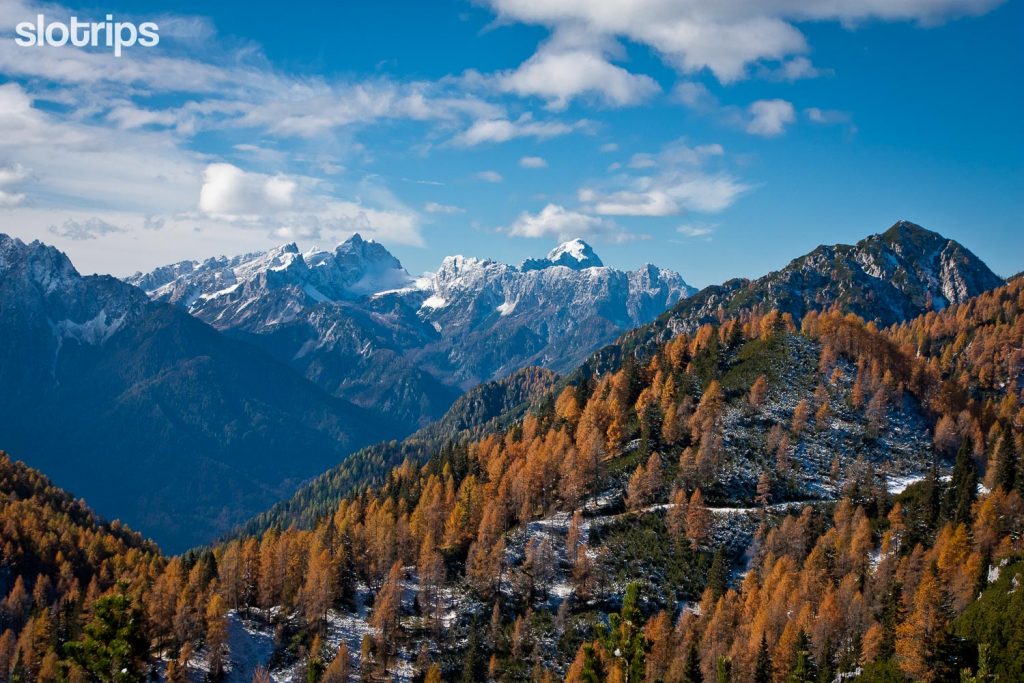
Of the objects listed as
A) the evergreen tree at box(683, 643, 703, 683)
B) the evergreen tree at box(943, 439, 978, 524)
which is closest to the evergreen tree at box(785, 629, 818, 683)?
the evergreen tree at box(683, 643, 703, 683)

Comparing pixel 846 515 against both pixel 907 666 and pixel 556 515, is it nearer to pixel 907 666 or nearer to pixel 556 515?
pixel 907 666

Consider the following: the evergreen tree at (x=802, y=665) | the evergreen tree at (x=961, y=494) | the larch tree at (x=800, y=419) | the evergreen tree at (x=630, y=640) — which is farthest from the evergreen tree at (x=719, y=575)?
the evergreen tree at (x=630, y=640)

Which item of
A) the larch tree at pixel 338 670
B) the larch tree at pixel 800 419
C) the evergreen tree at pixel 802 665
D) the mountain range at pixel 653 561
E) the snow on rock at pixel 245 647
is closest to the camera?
the evergreen tree at pixel 802 665

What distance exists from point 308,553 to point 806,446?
118262 mm

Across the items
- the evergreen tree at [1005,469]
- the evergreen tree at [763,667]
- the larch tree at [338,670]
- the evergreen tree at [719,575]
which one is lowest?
the evergreen tree at [763,667]

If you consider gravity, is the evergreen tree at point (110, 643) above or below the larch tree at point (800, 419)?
below

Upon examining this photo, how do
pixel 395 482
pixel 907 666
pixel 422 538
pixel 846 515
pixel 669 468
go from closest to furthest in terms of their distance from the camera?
pixel 907 666 → pixel 846 515 → pixel 422 538 → pixel 669 468 → pixel 395 482

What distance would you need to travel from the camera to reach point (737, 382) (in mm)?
190875

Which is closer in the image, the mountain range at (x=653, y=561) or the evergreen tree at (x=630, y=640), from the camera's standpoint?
the evergreen tree at (x=630, y=640)

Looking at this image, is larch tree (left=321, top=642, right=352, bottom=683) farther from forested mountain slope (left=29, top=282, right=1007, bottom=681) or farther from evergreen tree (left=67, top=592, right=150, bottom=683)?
evergreen tree (left=67, top=592, right=150, bottom=683)

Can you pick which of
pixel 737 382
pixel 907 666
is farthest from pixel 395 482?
pixel 907 666

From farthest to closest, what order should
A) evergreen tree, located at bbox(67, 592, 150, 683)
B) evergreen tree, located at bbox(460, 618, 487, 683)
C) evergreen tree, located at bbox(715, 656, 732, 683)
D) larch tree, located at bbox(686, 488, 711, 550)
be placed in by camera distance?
larch tree, located at bbox(686, 488, 711, 550)
evergreen tree, located at bbox(460, 618, 487, 683)
evergreen tree, located at bbox(715, 656, 732, 683)
evergreen tree, located at bbox(67, 592, 150, 683)

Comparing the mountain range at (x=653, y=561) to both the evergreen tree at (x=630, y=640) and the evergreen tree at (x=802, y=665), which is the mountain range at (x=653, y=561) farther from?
the evergreen tree at (x=630, y=640)

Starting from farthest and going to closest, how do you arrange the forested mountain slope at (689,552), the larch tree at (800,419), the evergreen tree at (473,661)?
1. the larch tree at (800,419)
2. the evergreen tree at (473,661)
3. the forested mountain slope at (689,552)
